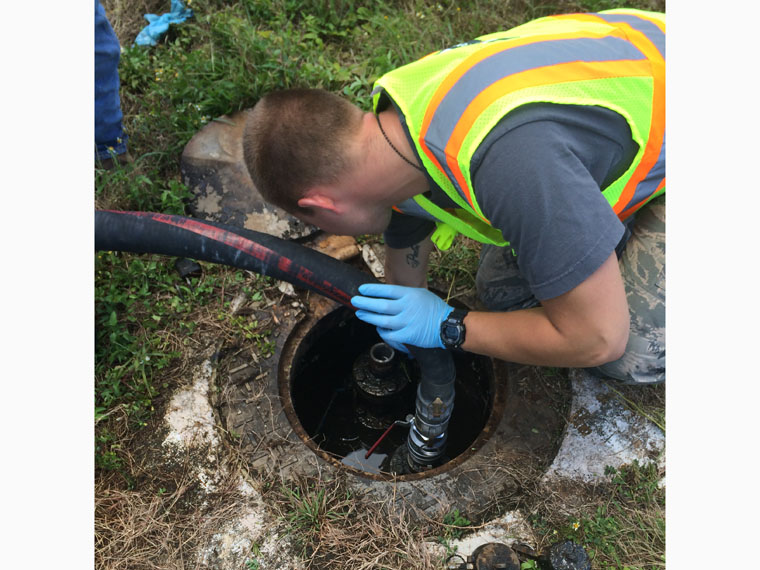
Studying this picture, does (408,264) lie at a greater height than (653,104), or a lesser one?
lesser

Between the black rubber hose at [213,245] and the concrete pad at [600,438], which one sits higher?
the black rubber hose at [213,245]

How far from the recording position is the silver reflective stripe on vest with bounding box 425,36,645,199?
1.29 m

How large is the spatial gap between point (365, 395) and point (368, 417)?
0.15 metres

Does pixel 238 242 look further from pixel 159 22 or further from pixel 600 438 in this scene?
pixel 159 22

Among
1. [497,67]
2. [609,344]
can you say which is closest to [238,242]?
[497,67]

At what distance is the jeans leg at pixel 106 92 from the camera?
7.43 ft

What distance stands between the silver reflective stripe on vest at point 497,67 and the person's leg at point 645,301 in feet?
2.78

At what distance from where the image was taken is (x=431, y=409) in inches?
79.9

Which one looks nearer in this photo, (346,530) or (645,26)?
(645,26)

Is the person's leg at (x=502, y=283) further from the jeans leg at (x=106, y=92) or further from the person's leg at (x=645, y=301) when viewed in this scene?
the jeans leg at (x=106, y=92)

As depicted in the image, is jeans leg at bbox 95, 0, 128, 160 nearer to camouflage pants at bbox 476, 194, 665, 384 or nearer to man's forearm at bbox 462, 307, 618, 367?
man's forearm at bbox 462, 307, 618, 367

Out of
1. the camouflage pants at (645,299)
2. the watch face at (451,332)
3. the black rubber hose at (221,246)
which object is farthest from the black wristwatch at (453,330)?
the camouflage pants at (645,299)

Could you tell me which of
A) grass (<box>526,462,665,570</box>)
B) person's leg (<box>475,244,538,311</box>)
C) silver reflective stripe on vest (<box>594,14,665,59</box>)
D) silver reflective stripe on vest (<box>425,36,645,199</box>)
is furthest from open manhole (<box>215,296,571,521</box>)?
silver reflective stripe on vest (<box>594,14,665,59</box>)

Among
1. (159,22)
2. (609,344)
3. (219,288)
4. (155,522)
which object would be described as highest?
(609,344)
